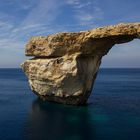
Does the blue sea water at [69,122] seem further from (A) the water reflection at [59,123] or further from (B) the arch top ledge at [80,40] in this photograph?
(B) the arch top ledge at [80,40]

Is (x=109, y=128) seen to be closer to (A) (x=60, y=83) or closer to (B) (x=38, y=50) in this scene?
(A) (x=60, y=83)

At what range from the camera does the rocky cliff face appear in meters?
35.2

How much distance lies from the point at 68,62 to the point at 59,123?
29.2 ft

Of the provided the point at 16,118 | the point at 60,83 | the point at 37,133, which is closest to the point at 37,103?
the point at 60,83

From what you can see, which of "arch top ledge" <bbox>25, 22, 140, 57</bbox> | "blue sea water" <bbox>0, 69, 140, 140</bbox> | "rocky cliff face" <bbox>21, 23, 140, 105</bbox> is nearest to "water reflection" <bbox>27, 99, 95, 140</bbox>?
"blue sea water" <bbox>0, 69, 140, 140</bbox>

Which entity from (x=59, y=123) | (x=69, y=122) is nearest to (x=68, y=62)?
(x=69, y=122)

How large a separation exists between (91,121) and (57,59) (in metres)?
9.90

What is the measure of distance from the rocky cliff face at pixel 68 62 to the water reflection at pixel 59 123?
2126 mm

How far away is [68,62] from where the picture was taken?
36.0 metres

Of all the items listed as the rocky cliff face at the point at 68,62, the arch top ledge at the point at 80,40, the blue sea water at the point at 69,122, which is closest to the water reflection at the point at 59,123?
the blue sea water at the point at 69,122

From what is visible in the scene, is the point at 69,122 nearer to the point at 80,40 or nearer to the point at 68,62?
the point at 68,62

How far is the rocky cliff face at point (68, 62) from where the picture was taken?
3522 centimetres

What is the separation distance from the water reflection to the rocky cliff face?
2.13m

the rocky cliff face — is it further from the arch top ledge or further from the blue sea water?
the blue sea water
